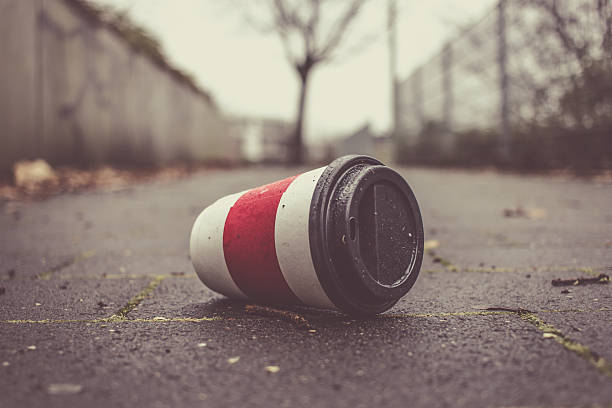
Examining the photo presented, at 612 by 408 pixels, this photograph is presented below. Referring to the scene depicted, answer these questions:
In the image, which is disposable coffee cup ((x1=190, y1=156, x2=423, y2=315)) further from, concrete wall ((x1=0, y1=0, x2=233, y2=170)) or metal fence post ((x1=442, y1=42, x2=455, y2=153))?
metal fence post ((x1=442, y1=42, x2=455, y2=153))

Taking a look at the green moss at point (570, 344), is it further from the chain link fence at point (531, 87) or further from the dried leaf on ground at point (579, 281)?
the chain link fence at point (531, 87)

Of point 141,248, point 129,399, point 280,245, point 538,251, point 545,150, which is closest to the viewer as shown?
point 129,399

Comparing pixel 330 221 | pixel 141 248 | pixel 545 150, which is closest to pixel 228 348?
pixel 330 221

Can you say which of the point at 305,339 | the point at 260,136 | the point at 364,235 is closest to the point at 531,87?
the point at 364,235

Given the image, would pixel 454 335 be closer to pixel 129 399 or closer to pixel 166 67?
pixel 129 399

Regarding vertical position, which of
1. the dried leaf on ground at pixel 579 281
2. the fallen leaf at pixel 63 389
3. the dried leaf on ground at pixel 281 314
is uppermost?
the dried leaf on ground at pixel 579 281

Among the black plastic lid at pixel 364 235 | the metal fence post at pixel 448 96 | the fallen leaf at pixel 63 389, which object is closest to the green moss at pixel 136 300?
the fallen leaf at pixel 63 389

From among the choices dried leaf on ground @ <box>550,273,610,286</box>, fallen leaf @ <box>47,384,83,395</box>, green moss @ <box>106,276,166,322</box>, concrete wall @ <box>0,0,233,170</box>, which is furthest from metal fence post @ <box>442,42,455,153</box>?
fallen leaf @ <box>47,384,83,395</box>
